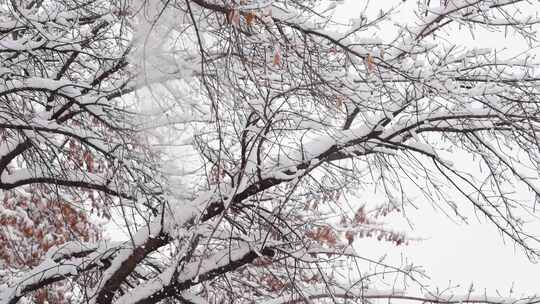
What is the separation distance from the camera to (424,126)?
473 centimetres

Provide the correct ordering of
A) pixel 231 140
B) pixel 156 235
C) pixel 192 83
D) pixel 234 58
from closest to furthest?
1. pixel 192 83
2. pixel 234 58
3. pixel 156 235
4. pixel 231 140

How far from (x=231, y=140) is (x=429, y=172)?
156 centimetres

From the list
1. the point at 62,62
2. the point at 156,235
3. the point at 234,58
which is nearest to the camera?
the point at 234,58

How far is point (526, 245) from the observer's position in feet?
15.1

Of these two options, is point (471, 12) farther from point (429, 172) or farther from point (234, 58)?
point (234, 58)

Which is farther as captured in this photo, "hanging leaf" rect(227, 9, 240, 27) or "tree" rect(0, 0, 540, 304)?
"tree" rect(0, 0, 540, 304)

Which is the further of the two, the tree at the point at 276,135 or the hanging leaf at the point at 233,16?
the tree at the point at 276,135

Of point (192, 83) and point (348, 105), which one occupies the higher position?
point (348, 105)

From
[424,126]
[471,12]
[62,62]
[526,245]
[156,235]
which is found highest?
[471,12]

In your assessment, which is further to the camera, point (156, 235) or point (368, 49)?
point (156, 235)

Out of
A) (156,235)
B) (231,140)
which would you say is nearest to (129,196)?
(156,235)

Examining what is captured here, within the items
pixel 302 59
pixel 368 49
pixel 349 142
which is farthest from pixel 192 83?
pixel 349 142

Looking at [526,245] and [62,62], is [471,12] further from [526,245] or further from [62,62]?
[62,62]

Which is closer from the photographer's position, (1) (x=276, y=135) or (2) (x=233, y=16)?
(2) (x=233, y=16)
